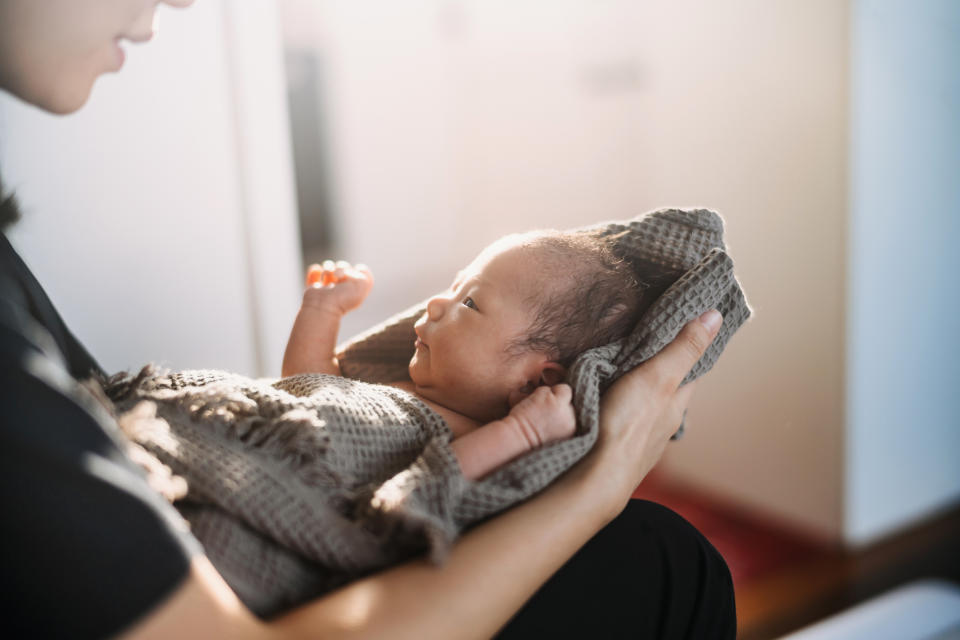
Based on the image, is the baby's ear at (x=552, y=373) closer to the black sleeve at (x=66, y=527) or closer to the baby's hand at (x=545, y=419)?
the baby's hand at (x=545, y=419)

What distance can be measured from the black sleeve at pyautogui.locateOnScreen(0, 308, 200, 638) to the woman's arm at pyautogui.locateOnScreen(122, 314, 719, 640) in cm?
2

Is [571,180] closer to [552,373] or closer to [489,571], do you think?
[552,373]

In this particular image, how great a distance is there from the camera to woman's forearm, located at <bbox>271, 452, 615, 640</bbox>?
0.49 metres

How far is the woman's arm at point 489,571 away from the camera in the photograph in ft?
1.46

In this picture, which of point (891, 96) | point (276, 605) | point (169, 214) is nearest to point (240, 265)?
point (169, 214)

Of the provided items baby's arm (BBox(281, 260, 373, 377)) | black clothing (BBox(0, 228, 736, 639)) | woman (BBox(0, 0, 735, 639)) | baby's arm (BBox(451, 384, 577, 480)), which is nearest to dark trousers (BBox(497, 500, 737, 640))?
woman (BBox(0, 0, 735, 639))

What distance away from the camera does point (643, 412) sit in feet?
2.26

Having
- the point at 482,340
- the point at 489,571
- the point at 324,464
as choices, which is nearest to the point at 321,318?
the point at 482,340

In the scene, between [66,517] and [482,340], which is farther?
[482,340]

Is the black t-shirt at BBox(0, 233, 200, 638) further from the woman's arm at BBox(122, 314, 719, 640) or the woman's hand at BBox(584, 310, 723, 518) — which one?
the woman's hand at BBox(584, 310, 723, 518)

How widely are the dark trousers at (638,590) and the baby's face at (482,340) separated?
187mm

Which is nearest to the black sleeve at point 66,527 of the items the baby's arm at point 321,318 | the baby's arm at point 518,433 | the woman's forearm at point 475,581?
the woman's forearm at point 475,581

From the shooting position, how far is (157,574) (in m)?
0.41

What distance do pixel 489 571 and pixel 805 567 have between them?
1667 mm
